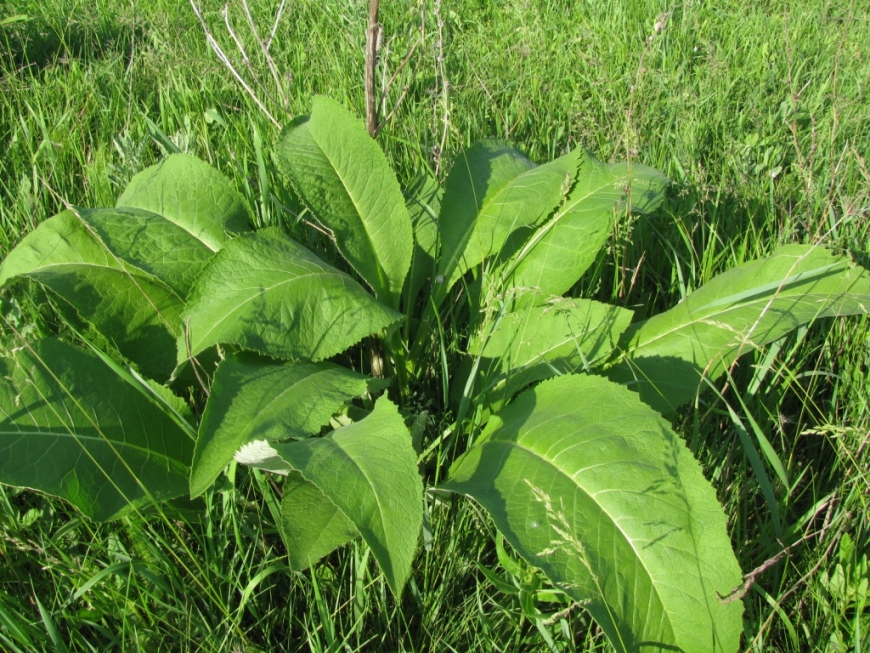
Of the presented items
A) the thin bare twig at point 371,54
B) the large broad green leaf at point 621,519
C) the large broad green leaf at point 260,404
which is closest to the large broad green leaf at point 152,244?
the large broad green leaf at point 260,404

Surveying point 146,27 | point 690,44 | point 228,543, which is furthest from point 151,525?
point 690,44

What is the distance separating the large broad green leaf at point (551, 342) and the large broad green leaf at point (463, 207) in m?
0.24

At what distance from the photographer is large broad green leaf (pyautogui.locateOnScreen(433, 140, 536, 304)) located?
76.4 inches

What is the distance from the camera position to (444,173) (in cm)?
239

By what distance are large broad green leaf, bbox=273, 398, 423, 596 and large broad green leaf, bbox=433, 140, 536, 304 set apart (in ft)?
2.16

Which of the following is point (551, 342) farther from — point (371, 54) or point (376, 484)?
point (371, 54)

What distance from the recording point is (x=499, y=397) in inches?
67.7

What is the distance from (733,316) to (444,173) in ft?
3.40

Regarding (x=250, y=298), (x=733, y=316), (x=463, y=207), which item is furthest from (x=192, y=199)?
(x=733, y=316)

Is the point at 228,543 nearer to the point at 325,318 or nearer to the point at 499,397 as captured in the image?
the point at 325,318

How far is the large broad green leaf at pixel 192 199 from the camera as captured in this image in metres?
1.83

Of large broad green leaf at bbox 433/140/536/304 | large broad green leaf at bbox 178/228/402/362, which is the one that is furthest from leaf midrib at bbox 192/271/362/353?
large broad green leaf at bbox 433/140/536/304

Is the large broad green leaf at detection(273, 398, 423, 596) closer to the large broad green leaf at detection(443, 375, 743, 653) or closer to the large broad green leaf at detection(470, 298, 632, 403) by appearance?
the large broad green leaf at detection(443, 375, 743, 653)

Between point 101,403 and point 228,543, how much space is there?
386 millimetres
